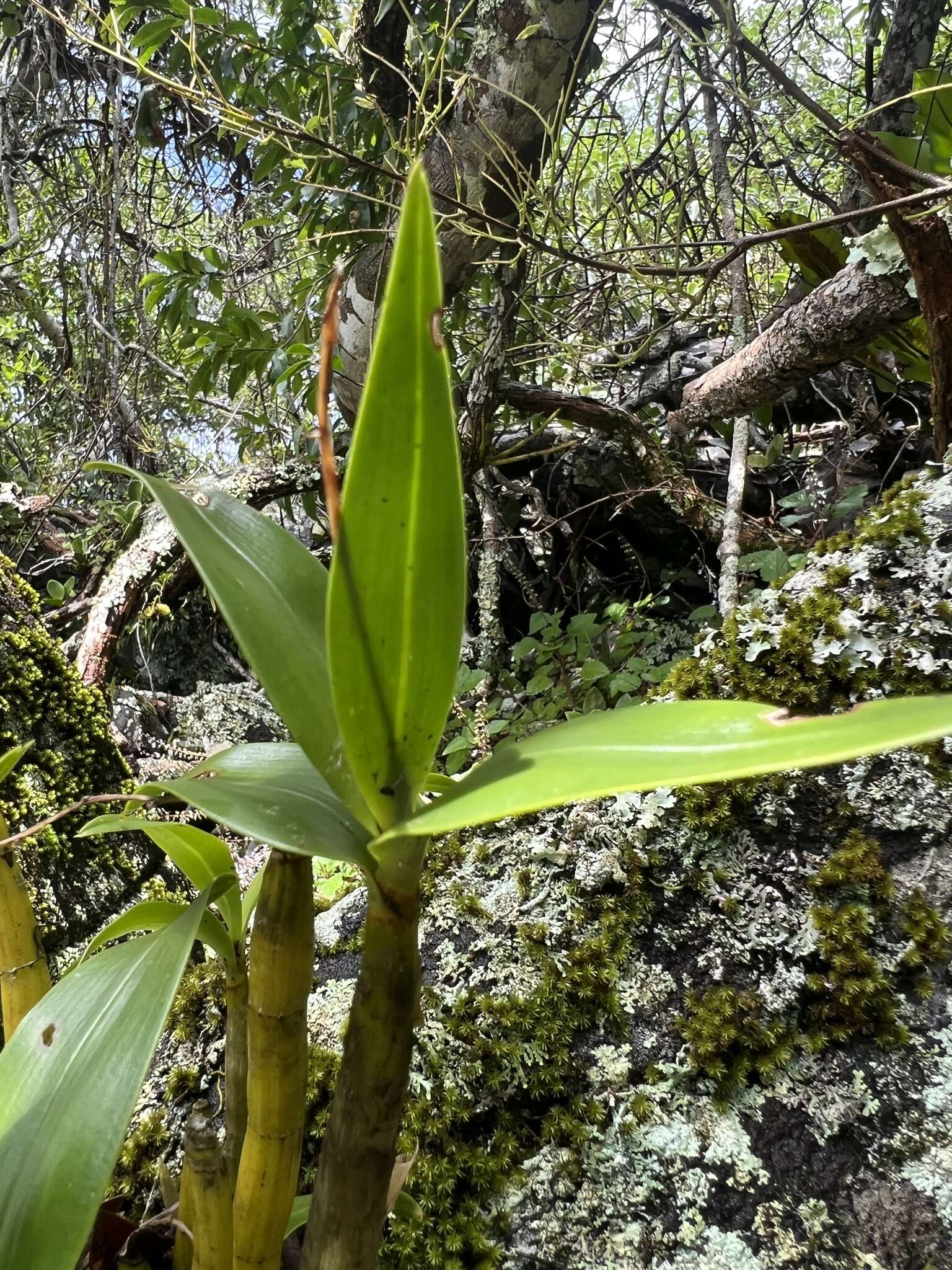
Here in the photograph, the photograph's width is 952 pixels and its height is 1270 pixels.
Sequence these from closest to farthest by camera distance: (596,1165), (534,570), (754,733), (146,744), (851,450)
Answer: (754,733) → (596,1165) → (146,744) → (851,450) → (534,570)

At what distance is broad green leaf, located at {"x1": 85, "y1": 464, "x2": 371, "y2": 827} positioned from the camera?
0.31 m

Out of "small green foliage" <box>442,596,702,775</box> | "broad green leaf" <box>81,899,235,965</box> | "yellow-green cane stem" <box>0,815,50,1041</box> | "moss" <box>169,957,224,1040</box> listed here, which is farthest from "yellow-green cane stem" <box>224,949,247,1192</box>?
"small green foliage" <box>442,596,702,775</box>

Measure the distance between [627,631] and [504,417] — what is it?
0.74 metres

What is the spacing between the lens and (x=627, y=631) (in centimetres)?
162

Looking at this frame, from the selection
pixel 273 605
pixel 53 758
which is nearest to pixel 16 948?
pixel 273 605

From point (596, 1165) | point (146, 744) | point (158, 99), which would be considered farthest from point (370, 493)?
point (158, 99)

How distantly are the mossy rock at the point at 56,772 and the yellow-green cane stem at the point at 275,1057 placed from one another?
585mm

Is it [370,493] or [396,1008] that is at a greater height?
[370,493]

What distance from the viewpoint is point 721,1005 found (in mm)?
561

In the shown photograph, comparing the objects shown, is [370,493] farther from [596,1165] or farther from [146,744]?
[146,744]

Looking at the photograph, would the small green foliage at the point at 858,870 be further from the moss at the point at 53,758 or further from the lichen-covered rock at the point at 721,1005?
the moss at the point at 53,758

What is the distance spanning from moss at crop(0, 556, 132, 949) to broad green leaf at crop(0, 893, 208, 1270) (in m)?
0.57

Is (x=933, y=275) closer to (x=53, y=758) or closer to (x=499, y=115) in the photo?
(x=499, y=115)

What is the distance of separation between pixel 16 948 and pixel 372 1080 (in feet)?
0.92
